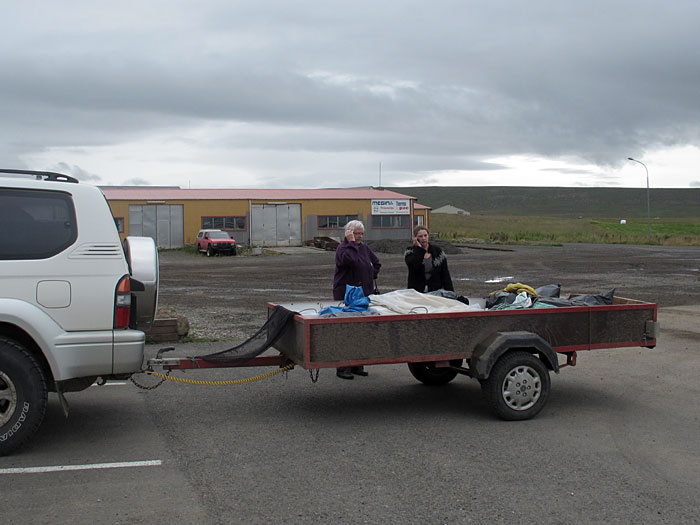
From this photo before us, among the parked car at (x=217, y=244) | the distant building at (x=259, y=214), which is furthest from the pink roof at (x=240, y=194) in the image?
the parked car at (x=217, y=244)

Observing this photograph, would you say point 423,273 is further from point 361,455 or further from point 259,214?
point 259,214

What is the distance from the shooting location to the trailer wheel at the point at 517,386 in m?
6.72

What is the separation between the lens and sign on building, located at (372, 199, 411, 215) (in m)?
56.5

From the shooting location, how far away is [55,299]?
565 centimetres

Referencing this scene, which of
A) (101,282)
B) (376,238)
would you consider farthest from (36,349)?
(376,238)

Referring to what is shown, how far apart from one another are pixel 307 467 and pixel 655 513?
92.1 inches

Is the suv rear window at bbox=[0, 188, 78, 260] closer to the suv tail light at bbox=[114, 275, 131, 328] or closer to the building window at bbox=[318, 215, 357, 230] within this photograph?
the suv tail light at bbox=[114, 275, 131, 328]

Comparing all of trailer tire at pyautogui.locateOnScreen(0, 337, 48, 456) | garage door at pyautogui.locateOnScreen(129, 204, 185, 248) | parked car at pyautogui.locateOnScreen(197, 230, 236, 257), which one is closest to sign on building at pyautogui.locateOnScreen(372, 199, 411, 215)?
garage door at pyautogui.locateOnScreen(129, 204, 185, 248)

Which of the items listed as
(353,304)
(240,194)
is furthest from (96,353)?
(240,194)

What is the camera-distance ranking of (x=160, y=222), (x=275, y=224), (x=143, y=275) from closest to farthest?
(x=143, y=275) < (x=160, y=222) < (x=275, y=224)

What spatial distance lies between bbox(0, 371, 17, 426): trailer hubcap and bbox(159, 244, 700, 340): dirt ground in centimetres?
606

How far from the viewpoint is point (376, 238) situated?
56.3 meters

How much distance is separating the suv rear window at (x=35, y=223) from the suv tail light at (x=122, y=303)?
0.49 m

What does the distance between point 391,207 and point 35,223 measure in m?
51.4
